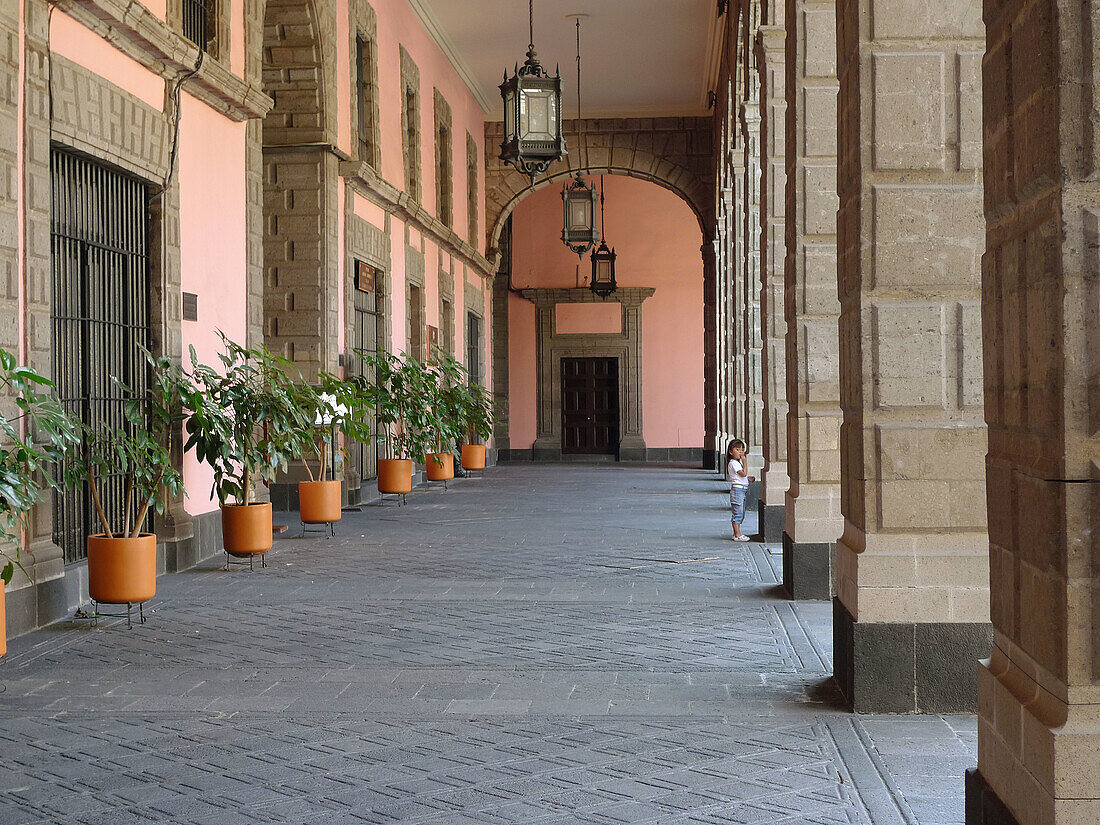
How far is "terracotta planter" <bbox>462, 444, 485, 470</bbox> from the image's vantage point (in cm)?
1997

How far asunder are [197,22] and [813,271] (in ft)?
17.7

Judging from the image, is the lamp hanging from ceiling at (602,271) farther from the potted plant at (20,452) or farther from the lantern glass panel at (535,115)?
the potted plant at (20,452)

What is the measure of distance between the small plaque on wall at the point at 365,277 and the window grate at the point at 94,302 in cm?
555

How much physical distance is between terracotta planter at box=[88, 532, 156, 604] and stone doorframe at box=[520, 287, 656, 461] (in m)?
20.4

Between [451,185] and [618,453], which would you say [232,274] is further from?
[618,453]

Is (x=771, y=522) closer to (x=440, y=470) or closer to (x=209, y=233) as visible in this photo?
(x=209, y=233)

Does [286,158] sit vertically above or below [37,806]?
above

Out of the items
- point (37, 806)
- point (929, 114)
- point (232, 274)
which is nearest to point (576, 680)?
point (37, 806)

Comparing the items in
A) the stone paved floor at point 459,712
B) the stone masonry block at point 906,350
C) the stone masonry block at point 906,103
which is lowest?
the stone paved floor at point 459,712

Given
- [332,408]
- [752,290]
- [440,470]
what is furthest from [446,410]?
[332,408]

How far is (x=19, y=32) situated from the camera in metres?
6.12

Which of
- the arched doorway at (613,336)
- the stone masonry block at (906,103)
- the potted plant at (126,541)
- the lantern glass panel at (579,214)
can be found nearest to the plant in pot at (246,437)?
the potted plant at (126,541)

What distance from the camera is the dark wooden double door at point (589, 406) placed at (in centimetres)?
2669

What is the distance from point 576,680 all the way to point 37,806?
6.87 feet
